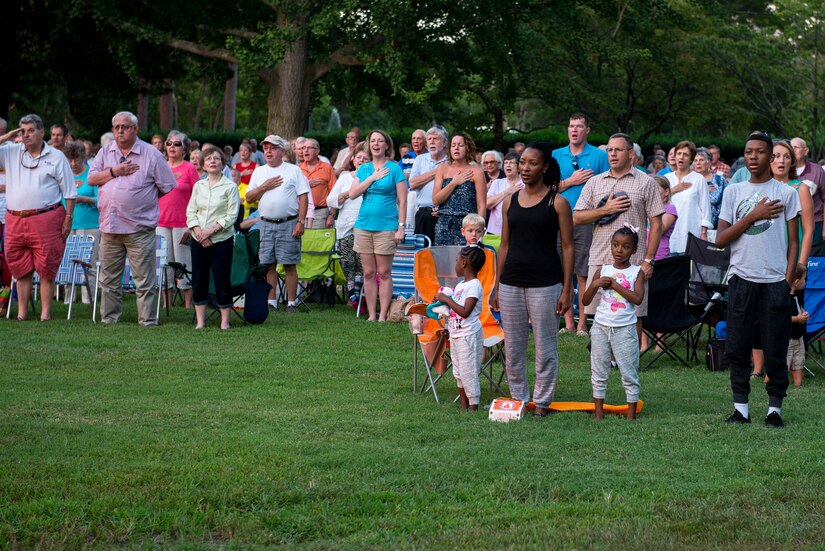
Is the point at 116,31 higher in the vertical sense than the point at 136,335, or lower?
higher

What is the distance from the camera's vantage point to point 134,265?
1343 cm

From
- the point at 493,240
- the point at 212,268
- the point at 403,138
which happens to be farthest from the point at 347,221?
the point at 403,138

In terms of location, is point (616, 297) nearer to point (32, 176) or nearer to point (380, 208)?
point (380, 208)

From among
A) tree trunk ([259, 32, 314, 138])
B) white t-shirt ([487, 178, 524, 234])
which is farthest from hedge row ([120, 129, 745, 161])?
white t-shirt ([487, 178, 524, 234])

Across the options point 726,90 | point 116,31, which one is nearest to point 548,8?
point 116,31

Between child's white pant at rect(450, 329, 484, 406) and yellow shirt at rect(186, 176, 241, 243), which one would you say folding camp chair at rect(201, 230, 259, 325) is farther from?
child's white pant at rect(450, 329, 484, 406)

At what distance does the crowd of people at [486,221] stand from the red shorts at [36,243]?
0.05 feet

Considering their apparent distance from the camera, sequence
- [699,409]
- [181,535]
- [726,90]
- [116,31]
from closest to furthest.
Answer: [181,535] < [699,409] < [116,31] < [726,90]

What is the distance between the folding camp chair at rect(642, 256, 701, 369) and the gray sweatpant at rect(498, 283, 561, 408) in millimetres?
2940

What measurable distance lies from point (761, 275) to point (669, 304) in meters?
3.29

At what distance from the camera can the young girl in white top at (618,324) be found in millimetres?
8234

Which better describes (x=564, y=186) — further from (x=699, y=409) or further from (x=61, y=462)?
(x=61, y=462)

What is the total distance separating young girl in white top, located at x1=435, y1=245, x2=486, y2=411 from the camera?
8.55 meters

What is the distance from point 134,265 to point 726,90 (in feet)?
95.2
